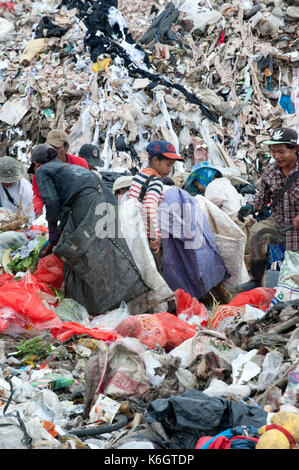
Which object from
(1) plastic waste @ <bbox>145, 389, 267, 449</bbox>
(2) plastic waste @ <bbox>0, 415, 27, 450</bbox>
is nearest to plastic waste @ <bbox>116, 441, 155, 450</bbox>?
(1) plastic waste @ <bbox>145, 389, 267, 449</bbox>

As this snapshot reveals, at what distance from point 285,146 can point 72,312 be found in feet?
7.74

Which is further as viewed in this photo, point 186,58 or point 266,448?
point 186,58

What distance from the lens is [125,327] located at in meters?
4.91

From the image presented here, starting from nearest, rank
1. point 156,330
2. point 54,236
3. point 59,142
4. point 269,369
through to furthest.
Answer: point 269,369 < point 156,330 < point 54,236 < point 59,142

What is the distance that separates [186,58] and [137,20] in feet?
5.08

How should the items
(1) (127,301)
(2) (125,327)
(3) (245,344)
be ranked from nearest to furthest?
(3) (245,344) → (2) (125,327) → (1) (127,301)

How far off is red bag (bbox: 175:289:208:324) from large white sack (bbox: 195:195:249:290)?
559 millimetres

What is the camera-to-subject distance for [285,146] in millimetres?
5816

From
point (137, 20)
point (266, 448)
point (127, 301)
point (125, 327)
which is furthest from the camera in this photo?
point (137, 20)

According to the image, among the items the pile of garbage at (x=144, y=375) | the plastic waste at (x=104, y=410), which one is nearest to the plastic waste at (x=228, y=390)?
the pile of garbage at (x=144, y=375)

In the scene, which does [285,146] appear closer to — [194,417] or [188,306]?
[188,306]

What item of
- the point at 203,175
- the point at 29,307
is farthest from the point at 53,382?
the point at 203,175
